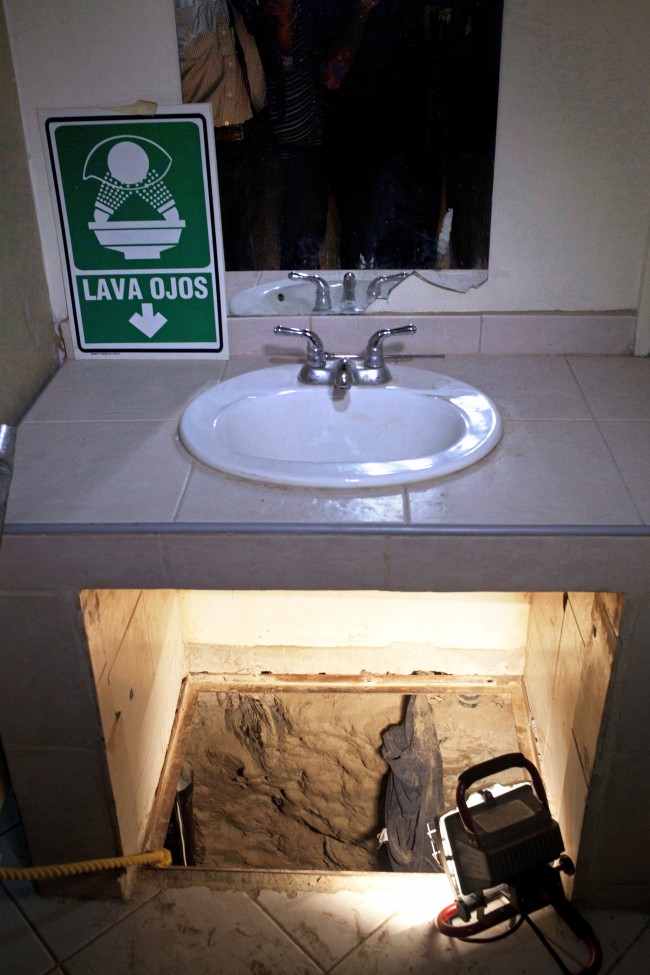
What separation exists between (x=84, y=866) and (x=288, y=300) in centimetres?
107

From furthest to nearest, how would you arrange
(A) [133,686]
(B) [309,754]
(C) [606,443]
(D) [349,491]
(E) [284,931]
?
(B) [309,754], (A) [133,686], (E) [284,931], (C) [606,443], (D) [349,491]

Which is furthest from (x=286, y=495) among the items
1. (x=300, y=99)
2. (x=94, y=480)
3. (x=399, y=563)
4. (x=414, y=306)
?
(x=300, y=99)

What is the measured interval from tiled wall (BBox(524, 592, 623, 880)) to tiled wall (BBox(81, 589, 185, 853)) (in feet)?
2.55

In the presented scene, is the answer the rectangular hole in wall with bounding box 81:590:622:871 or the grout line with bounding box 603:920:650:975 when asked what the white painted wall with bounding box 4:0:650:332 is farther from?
the grout line with bounding box 603:920:650:975

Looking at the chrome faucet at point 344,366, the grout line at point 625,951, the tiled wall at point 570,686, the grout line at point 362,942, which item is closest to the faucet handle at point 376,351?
the chrome faucet at point 344,366

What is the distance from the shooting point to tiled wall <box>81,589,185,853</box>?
130 centimetres

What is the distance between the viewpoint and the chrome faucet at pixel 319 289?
1510 millimetres

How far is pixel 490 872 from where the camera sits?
4.21 ft

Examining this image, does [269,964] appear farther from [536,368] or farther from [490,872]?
[536,368]

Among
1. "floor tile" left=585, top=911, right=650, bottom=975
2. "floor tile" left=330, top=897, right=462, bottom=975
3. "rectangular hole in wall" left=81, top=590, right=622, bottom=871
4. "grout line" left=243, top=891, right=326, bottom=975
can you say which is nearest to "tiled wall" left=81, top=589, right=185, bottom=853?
"rectangular hole in wall" left=81, top=590, right=622, bottom=871

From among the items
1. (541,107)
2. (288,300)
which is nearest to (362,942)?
(288,300)

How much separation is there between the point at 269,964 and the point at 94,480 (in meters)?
0.84

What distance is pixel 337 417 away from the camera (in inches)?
58.1

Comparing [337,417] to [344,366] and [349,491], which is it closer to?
[344,366]
